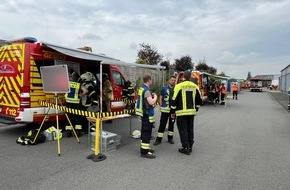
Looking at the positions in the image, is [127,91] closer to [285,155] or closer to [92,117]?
[92,117]

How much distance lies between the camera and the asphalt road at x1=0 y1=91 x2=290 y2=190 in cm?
396

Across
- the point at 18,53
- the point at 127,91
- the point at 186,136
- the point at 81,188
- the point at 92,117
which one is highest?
the point at 18,53

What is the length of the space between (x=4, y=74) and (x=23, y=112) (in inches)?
51.0

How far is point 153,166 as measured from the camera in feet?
15.7

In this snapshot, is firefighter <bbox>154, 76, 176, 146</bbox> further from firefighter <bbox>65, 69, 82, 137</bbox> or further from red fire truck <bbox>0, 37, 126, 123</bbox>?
firefighter <bbox>65, 69, 82, 137</bbox>

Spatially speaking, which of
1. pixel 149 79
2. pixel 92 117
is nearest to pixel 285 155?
pixel 149 79

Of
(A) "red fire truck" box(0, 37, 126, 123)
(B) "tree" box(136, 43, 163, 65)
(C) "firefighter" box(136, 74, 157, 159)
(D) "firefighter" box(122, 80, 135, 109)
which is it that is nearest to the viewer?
(C) "firefighter" box(136, 74, 157, 159)

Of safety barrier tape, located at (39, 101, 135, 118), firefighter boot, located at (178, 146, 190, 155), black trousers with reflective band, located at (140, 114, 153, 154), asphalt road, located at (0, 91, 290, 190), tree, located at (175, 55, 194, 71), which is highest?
tree, located at (175, 55, 194, 71)

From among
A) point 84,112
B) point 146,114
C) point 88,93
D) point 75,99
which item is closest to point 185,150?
point 146,114

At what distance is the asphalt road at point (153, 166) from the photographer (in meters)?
3.96

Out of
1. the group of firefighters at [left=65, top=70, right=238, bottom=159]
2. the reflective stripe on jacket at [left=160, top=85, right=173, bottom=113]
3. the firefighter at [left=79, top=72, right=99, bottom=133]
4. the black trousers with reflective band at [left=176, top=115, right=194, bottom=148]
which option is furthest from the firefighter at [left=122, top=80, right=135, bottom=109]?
the black trousers with reflective band at [left=176, top=115, right=194, bottom=148]

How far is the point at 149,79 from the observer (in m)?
5.40

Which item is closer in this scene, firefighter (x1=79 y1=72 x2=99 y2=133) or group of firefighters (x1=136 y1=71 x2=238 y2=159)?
group of firefighters (x1=136 y1=71 x2=238 y2=159)

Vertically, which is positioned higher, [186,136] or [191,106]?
[191,106]
